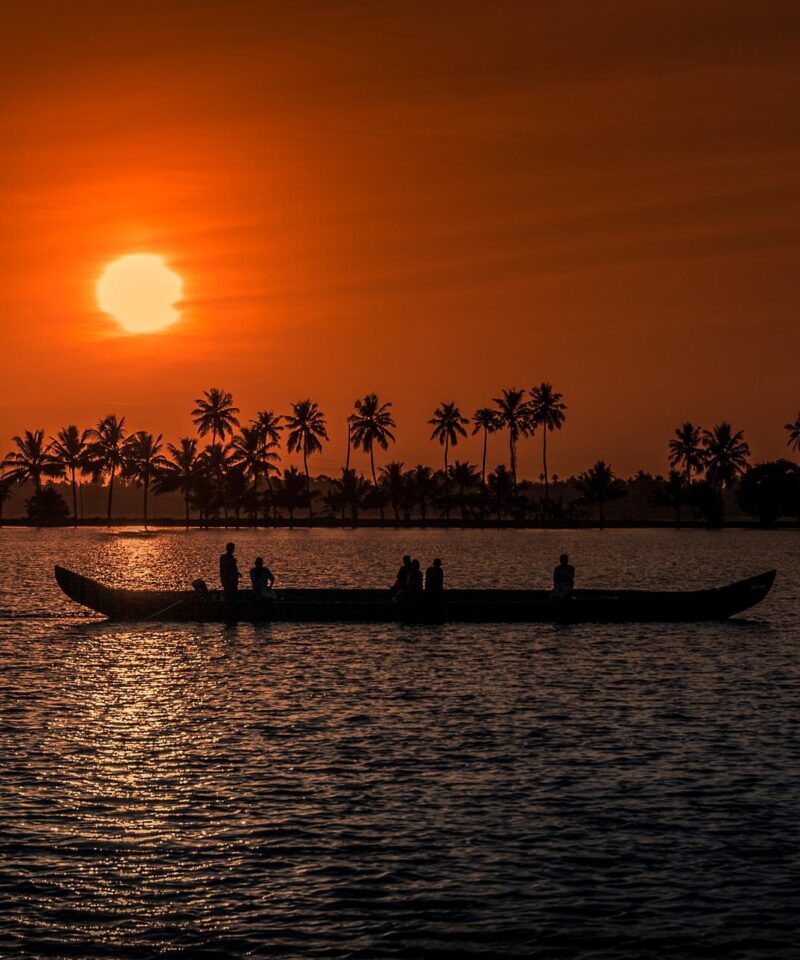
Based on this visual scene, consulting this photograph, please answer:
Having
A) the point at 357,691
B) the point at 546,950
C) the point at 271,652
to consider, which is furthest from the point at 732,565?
the point at 546,950

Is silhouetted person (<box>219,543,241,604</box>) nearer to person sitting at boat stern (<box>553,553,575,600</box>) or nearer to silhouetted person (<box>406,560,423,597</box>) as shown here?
silhouetted person (<box>406,560,423,597</box>)

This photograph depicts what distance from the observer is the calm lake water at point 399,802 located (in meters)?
14.5

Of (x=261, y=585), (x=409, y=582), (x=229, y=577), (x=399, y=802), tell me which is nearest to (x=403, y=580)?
(x=409, y=582)

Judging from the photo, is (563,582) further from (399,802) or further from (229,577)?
(399,802)

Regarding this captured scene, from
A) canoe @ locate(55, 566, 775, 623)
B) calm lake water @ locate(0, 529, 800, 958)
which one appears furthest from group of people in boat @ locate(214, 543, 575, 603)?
calm lake water @ locate(0, 529, 800, 958)

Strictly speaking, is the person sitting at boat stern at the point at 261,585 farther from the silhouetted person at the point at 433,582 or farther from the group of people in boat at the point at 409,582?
the silhouetted person at the point at 433,582

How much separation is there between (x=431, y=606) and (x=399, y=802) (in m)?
26.3

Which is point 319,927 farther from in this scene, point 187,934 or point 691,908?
point 691,908

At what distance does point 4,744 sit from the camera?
24469mm

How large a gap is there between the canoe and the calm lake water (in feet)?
16.1

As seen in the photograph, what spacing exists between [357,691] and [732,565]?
8153 cm

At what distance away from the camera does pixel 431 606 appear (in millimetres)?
46188

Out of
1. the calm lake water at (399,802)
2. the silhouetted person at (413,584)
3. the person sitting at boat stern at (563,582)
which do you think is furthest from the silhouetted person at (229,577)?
the person sitting at boat stern at (563,582)

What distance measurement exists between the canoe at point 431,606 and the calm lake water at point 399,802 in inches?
193
